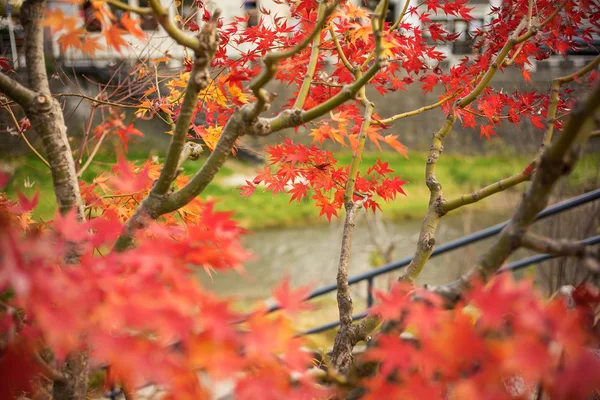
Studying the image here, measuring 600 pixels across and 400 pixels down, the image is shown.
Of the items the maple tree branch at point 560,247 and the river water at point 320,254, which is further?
the river water at point 320,254

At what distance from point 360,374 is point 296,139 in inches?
319

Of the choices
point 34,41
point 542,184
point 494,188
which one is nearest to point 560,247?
point 542,184

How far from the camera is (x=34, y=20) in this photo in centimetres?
111

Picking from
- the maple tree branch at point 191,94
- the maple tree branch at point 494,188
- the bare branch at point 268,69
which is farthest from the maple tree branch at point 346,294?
the maple tree branch at point 191,94

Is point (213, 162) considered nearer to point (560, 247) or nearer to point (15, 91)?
point (15, 91)

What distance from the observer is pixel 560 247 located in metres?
0.84

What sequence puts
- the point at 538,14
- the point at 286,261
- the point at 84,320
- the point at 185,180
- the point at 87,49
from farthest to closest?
the point at 286,261 < the point at 185,180 < the point at 538,14 < the point at 87,49 < the point at 84,320

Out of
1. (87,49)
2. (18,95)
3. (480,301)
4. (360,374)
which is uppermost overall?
(87,49)

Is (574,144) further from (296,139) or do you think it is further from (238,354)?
(296,139)

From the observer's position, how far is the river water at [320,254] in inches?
198

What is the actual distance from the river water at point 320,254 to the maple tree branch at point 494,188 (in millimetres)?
2994

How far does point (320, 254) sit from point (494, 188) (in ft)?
15.4

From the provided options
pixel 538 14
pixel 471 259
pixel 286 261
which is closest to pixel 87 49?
pixel 538 14

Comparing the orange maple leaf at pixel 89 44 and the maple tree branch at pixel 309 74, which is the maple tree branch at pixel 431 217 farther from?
the orange maple leaf at pixel 89 44
